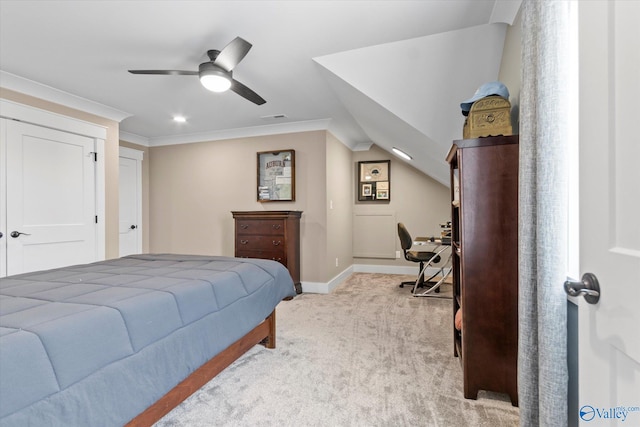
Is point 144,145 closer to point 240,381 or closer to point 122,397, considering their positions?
point 240,381

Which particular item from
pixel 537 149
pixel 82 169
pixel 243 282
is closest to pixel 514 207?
pixel 537 149

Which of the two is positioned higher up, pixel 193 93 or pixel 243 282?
pixel 193 93

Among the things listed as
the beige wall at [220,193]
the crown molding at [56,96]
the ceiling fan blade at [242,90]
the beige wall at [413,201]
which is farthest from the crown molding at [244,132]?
the beige wall at [413,201]

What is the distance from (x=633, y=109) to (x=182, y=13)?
232 centimetres

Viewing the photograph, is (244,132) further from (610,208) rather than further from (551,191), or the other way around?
(610,208)

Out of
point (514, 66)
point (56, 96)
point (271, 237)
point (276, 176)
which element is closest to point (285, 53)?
point (514, 66)

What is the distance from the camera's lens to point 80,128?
3.62m

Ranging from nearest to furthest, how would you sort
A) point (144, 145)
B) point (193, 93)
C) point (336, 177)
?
point (193, 93)
point (336, 177)
point (144, 145)

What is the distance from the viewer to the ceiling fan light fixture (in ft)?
7.61

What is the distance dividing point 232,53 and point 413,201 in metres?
4.02

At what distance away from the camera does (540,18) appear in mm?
1096

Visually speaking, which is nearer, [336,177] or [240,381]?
[240,381]

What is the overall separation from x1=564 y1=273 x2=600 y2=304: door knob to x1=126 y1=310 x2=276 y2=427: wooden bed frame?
60.7 inches

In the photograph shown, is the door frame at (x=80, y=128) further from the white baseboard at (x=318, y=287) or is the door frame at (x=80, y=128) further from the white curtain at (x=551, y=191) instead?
the white curtain at (x=551, y=191)
